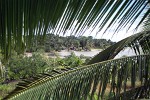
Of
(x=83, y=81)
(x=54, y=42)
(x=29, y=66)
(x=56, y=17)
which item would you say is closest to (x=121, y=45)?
(x=83, y=81)

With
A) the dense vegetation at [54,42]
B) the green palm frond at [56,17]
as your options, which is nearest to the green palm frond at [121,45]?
the dense vegetation at [54,42]

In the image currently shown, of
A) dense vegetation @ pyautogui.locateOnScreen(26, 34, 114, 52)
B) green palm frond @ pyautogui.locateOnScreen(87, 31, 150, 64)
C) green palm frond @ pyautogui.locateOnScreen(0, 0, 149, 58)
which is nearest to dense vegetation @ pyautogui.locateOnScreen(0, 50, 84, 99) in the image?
green palm frond @ pyautogui.locateOnScreen(87, 31, 150, 64)

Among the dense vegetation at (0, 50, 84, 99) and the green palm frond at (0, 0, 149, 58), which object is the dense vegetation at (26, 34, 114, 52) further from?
the dense vegetation at (0, 50, 84, 99)

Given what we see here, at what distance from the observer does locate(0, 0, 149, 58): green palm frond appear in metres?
0.70

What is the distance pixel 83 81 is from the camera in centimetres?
215

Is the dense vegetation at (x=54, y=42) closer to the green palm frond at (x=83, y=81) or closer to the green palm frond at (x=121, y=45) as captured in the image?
the green palm frond at (x=83, y=81)

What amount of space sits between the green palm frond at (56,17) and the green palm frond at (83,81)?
1.30 m

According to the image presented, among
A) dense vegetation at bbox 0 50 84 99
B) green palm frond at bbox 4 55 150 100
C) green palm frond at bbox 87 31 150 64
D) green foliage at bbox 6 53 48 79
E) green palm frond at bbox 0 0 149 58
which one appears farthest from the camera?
green foliage at bbox 6 53 48 79

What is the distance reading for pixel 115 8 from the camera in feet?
2.68

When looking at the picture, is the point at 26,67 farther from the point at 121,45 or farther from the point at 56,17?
the point at 56,17

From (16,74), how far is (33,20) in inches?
462

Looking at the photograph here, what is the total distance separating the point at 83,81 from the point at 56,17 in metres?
1.42

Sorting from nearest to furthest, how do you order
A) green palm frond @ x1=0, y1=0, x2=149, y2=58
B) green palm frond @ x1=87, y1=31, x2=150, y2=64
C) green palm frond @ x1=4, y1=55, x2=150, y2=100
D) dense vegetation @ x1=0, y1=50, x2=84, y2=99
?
green palm frond @ x1=0, y1=0, x2=149, y2=58
green palm frond @ x1=4, y1=55, x2=150, y2=100
green palm frond @ x1=87, y1=31, x2=150, y2=64
dense vegetation @ x1=0, y1=50, x2=84, y2=99

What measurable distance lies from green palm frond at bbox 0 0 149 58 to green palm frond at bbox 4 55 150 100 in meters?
1.30
